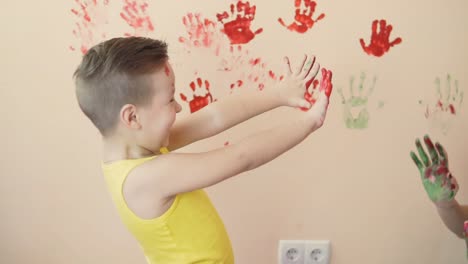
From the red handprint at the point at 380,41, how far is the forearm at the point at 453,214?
358 millimetres

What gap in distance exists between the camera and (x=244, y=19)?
0.98 meters

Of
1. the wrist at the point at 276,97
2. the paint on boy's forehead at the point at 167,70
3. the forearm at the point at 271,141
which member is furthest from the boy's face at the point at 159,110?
the wrist at the point at 276,97

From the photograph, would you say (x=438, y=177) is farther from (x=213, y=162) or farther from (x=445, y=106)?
(x=213, y=162)

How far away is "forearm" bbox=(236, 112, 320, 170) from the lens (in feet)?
2.37

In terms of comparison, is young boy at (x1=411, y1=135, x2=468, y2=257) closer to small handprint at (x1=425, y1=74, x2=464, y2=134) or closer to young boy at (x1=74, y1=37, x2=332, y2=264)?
small handprint at (x1=425, y1=74, x2=464, y2=134)

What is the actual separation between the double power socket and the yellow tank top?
362mm

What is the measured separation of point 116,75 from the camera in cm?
70

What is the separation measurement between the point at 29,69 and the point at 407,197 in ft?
3.04

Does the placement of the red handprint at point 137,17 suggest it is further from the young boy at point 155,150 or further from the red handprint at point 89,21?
the young boy at point 155,150

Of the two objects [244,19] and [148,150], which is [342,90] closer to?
[244,19]

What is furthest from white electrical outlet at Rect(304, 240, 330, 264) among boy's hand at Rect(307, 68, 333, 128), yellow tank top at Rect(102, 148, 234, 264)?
boy's hand at Rect(307, 68, 333, 128)

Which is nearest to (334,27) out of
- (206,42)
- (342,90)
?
(342,90)

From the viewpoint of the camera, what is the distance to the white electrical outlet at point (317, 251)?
116 cm

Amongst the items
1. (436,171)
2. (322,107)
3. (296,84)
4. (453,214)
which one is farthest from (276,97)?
(453,214)
